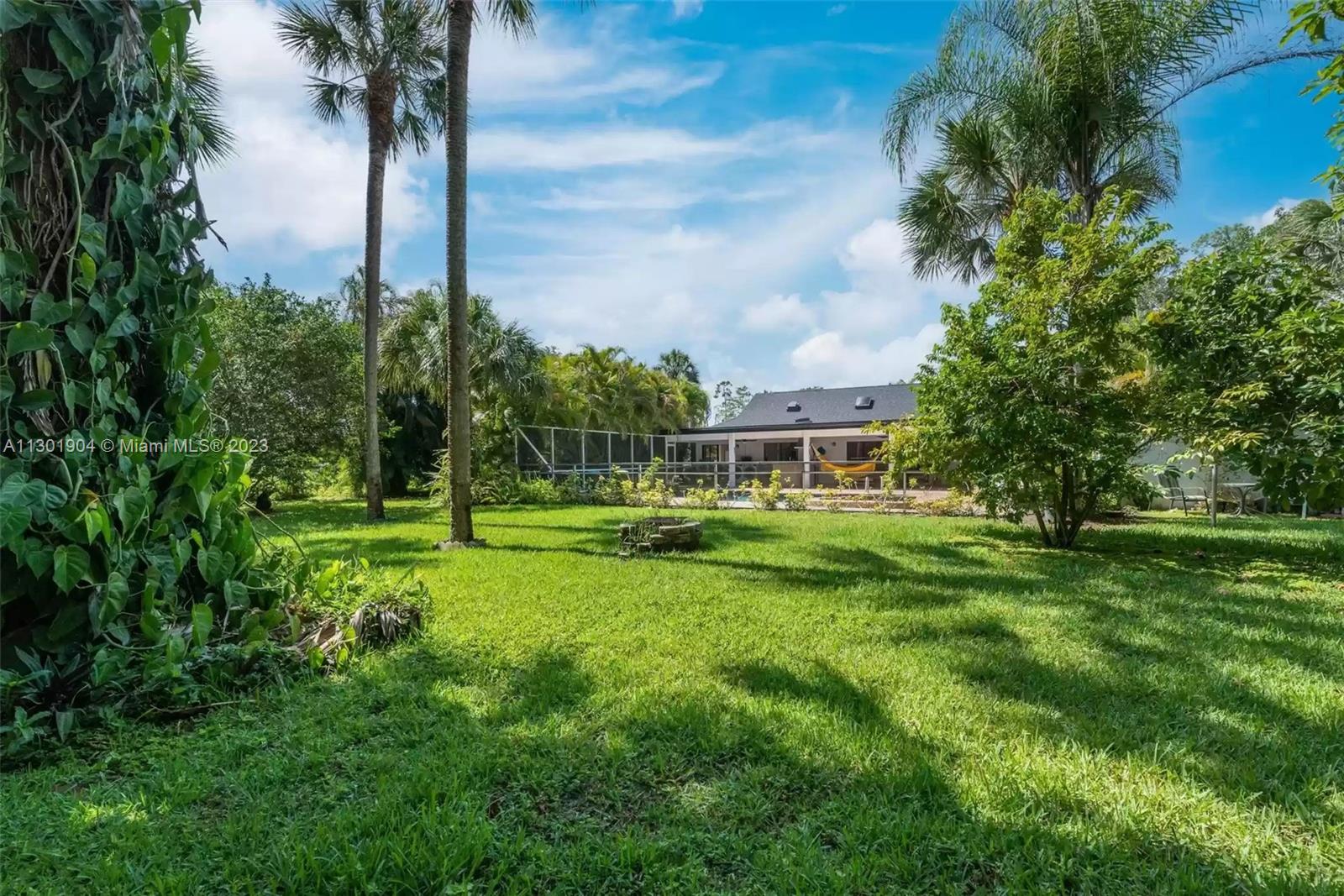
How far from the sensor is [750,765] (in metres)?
2.11

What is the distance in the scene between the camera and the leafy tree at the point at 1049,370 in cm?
614

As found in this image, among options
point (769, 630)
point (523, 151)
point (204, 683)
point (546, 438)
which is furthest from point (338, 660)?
point (546, 438)

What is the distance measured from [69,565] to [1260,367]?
28.3 feet

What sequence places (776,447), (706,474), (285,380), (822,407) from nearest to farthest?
1. (285,380)
2. (706,474)
3. (822,407)
4. (776,447)

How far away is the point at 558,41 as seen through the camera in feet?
24.7

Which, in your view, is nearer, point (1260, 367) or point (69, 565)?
point (69, 565)

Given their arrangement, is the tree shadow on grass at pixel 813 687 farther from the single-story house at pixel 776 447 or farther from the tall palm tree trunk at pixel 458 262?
the single-story house at pixel 776 447

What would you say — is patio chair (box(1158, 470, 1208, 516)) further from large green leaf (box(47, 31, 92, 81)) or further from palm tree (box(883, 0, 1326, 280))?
large green leaf (box(47, 31, 92, 81))

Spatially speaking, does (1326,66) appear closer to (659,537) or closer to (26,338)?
(26,338)

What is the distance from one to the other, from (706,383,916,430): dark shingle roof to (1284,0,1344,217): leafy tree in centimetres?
1808

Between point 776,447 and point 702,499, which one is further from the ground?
point 776,447

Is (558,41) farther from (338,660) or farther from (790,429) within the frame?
(790,429)

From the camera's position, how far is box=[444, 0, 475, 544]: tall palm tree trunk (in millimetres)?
6801

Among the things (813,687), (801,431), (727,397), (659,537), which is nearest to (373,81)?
(659,537)
